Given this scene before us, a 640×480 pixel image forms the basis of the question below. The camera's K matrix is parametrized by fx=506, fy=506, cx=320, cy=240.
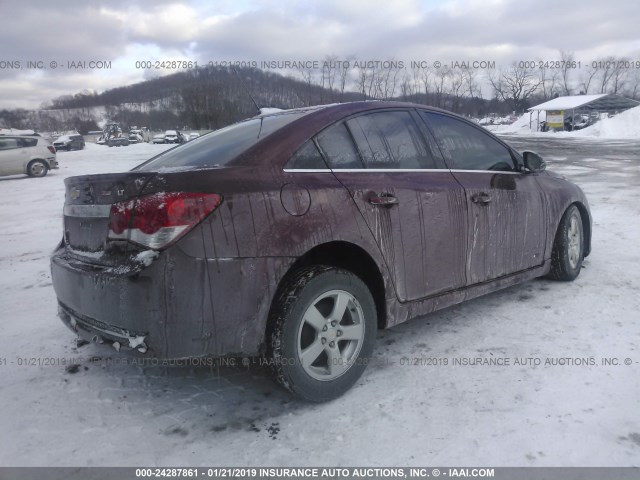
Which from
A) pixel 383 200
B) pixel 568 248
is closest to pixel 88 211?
pixel 383 200

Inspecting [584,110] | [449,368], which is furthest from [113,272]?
[584,110]

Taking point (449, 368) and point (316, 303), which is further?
point (449, 368)

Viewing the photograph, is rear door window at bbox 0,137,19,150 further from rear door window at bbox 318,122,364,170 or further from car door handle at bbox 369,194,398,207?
car door handle at bbox 369,194,398,207

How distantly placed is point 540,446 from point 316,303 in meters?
1.23

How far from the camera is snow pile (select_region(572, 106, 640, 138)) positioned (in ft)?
129

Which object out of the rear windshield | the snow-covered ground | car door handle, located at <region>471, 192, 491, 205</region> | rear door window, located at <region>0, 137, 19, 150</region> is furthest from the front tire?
rear door window, located at <region>0, 137, 19, 150</region>

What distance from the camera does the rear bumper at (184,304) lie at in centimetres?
223

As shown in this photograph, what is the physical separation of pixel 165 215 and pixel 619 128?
152 ft

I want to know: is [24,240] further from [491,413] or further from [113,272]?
[491,413]

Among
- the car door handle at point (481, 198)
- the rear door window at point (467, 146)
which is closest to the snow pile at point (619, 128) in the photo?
the rear door window at point (467, 146)

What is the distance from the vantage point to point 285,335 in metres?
2.46

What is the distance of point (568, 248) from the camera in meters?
4.37

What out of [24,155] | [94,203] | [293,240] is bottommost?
[293,240]

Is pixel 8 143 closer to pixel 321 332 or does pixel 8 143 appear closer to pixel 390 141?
pixel 390 141
